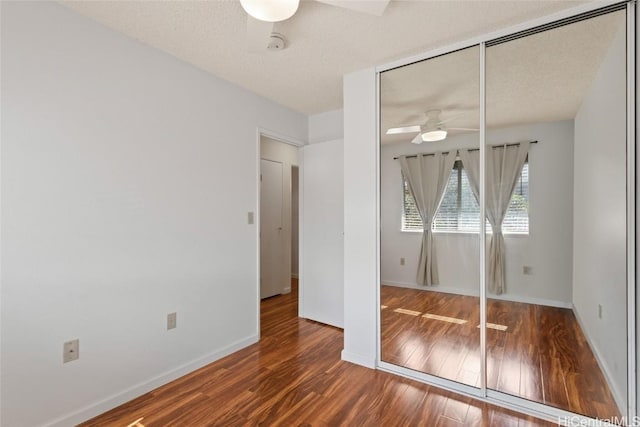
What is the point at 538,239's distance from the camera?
6.78 ft

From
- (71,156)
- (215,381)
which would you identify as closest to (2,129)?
(71,156)

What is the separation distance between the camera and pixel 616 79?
183 centimetres

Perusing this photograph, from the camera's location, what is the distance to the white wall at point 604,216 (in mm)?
1783

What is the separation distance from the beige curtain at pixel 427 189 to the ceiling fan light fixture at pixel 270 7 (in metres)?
1.47

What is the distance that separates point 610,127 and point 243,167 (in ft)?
9.09

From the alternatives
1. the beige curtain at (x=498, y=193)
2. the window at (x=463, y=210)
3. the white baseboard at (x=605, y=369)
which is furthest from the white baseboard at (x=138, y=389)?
the white baseboard at (x=605, y=369)

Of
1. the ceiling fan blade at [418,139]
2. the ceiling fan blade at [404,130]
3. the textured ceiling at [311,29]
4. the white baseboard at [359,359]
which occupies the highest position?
the textured ceiling at [311,29]

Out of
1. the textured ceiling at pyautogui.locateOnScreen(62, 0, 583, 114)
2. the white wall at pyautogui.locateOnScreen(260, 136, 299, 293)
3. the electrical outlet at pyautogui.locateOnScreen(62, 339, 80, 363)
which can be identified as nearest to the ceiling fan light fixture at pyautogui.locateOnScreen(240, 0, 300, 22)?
the textured ceiling at pyautogui.locateOnScreen(62, 0, 583, 114)

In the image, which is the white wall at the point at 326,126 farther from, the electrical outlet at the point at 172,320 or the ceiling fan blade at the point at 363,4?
the electrical outlet at the point at 172,320

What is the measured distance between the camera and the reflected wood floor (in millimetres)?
1934

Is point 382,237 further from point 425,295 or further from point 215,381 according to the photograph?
point 215,381

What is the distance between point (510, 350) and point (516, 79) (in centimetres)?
186

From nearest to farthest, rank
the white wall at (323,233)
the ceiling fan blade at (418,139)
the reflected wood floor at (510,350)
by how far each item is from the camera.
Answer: the reflected wood floor at (510,350)
the ceiling fan blade at (418,139)
the white wall at (323,233)

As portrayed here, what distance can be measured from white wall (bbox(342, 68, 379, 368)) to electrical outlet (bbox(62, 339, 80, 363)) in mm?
1954
